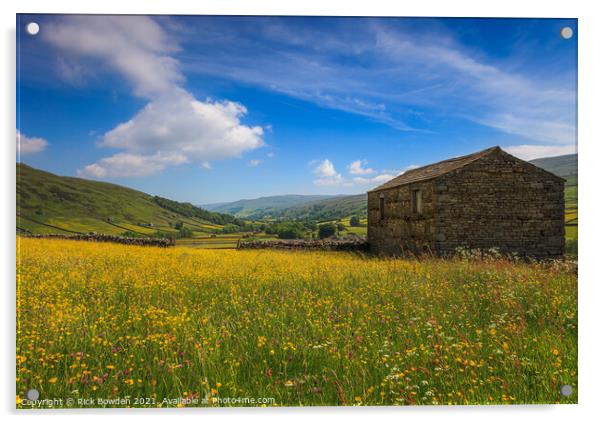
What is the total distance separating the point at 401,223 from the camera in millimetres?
15422

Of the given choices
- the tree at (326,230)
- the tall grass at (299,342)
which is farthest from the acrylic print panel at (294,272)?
the tree at (326,230)

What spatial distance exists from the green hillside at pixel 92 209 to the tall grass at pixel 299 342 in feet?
2.56

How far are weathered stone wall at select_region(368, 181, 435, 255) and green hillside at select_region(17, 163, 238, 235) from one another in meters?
6.76

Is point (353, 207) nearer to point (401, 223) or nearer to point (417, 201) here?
point (401, 223)

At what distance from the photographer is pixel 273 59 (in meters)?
5.96

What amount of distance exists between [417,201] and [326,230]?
7.91 meters

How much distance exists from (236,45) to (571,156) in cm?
530

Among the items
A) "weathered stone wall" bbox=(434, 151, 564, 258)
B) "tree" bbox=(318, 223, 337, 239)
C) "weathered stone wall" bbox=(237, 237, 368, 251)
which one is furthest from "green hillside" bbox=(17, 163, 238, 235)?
"tree" bbox=(318, 223, 337, 239)

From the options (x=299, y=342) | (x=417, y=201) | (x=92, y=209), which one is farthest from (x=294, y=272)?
(x=417, y=201)

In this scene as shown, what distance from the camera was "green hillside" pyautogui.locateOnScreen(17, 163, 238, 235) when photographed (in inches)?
228

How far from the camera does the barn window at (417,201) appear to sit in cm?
1416

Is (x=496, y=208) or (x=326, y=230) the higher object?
(x=496, y=208)

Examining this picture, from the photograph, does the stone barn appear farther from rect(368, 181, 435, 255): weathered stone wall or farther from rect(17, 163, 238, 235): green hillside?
rect(17, 163, 238, 235): green hillside
